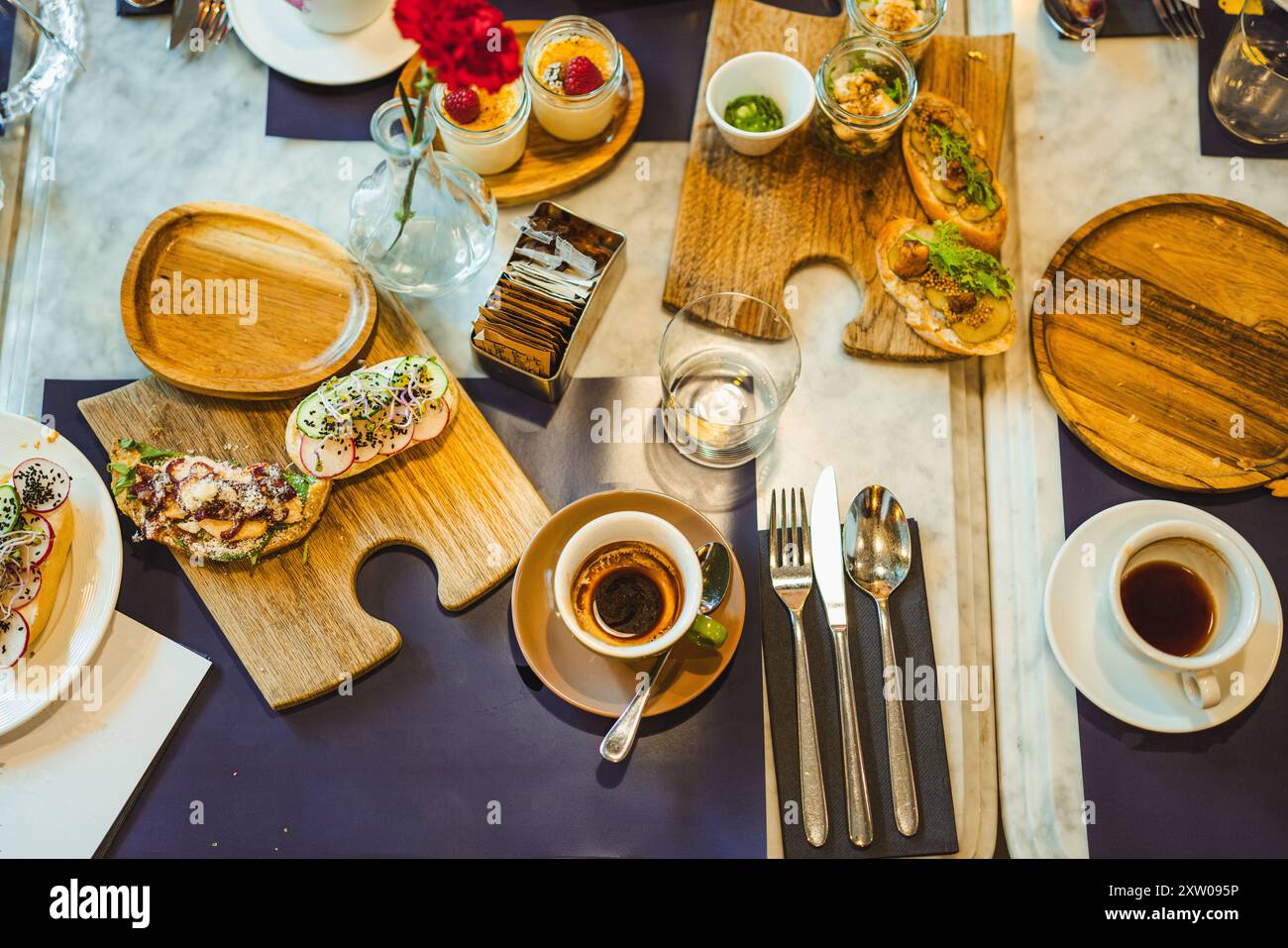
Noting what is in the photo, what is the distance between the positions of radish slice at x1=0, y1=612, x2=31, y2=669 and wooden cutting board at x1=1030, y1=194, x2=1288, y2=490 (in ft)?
5.82

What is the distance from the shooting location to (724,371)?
1737 mm

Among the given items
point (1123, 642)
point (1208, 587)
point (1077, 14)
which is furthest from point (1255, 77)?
point (1123, 642)

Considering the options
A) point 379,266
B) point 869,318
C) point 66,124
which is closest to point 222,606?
point 379,266

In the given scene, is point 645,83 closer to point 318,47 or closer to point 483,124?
point 483,124

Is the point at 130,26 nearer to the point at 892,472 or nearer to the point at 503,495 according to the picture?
the point at 503,495

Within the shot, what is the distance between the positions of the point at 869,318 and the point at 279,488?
1079mm

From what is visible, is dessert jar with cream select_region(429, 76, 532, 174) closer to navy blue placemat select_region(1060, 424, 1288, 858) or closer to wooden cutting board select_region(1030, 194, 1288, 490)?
wooden cutting board select_region(1030, 194, 1288, 490)

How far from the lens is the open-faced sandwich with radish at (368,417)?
158 cm

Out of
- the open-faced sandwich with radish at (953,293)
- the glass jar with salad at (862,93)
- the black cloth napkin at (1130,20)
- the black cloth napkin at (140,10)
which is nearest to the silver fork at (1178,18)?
the black cloth napkin at (1130,20)

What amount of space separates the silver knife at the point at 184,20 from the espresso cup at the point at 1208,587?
202 cm

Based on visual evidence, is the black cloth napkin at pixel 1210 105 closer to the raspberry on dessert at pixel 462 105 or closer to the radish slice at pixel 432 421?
the raspberry on dessert at pixel 462 105

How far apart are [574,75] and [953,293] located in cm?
79

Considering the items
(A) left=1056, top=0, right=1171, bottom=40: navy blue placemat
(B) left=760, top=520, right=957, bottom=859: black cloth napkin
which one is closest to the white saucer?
(B) left=760, top=520, right=957, bottom=859: black cloth napkin

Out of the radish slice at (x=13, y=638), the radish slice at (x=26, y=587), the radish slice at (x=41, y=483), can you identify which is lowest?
the radish slice at (x=13, y=638)
